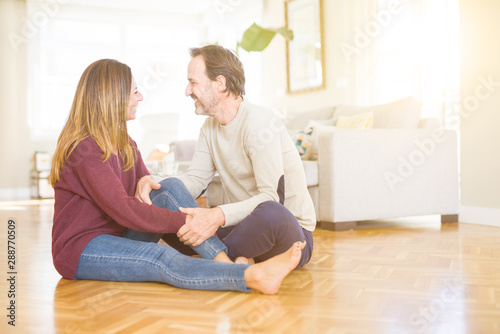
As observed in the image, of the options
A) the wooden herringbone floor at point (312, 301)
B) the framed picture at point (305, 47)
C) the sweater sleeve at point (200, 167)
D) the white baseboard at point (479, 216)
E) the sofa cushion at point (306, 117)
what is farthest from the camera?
the framed picture at point (305, 47)

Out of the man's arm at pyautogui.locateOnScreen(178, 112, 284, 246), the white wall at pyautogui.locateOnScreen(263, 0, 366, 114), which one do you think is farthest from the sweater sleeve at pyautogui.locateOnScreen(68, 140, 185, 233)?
the white wall at pyautogui.locateOnScreen(263, 0, 366, 114)

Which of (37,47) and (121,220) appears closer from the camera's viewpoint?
(121,220)

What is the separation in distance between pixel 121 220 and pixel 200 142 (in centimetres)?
56

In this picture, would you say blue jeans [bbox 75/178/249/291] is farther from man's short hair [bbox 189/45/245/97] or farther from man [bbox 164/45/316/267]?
man's short hair [bbox 189/45/245/97]

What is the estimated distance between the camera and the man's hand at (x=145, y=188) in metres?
1.83

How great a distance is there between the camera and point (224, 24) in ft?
25.6

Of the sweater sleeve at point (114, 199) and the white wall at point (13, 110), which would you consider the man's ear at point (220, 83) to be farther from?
the white wall at point (13, 110)

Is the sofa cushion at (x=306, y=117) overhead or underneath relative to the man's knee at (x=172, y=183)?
overhead

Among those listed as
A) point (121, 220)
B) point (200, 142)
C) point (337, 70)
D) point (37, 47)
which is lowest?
point (121, 220)

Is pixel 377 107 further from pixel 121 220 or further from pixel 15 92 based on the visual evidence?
pixel 15 92

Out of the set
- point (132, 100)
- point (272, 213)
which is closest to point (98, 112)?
point (132, 100)

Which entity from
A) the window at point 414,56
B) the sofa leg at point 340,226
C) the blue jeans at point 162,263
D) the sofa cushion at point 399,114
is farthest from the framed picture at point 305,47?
the blue jeans at point 162,263

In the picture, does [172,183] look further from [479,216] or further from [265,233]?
[479,216]

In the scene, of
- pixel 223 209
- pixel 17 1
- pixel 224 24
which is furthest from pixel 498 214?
pixel 17 1
